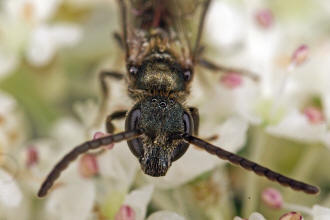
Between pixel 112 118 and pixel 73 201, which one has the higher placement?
pixel 112 118

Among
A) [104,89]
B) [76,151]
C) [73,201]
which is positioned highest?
[76,151]

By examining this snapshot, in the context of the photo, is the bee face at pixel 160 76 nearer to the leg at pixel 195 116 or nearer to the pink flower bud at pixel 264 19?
the leg at pixel 195 116

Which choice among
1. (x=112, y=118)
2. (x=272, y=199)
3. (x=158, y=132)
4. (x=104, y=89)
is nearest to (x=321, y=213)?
(x=272, y=199)

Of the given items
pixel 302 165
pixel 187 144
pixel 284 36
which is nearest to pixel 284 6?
pixel 284 36

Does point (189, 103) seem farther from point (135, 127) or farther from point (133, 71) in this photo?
point (135, 127)

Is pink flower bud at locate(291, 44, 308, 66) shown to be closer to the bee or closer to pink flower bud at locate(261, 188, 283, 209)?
the bee

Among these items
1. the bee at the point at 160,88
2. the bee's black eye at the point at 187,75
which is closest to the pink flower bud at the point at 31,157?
the bee at the point at 160,88

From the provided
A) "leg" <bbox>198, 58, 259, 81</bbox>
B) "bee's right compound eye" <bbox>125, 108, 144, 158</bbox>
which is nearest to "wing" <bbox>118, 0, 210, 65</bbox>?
"leg" <bbox>198, 58, 259, 81</bbox>
